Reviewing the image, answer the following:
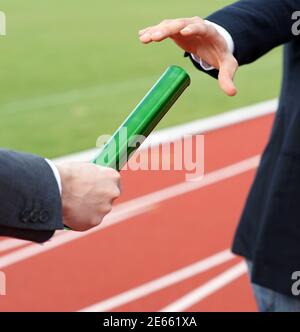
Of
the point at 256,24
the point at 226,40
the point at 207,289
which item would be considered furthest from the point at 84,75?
the point at 226,40

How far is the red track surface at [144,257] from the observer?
12.1ft

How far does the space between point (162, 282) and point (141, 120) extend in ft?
8.50

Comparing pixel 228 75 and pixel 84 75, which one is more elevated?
pixel 228 75

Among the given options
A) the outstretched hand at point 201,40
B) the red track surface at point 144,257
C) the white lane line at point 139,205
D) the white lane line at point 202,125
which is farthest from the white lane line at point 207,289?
the outstretched hand at point 201,40

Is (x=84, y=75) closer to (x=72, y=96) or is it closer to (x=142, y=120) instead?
(x=72, y=96)

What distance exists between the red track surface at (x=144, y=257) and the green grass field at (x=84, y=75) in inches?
57.0

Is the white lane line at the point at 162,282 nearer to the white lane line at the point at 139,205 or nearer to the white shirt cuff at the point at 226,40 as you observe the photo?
the white lane line at the point at 139,205

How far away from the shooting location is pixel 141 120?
1373mm

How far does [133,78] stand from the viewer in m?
8.98

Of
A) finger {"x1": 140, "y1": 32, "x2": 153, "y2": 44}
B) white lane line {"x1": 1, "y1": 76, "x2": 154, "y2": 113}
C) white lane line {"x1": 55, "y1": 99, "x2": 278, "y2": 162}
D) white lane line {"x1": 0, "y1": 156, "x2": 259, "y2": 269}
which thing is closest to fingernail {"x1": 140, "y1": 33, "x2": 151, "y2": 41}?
finger {"x1": 140, "y1": 32, "x2": 153, "y2": 44}

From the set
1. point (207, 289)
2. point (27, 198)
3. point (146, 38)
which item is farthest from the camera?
point (207, 289)

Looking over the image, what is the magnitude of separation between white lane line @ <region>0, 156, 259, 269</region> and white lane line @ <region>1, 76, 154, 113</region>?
104 inches
